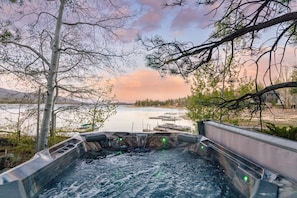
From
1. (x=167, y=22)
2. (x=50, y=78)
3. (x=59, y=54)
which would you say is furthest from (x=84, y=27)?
(x=167, y=22)

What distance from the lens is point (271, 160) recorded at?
6.23 ft

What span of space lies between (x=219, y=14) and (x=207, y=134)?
221 cm

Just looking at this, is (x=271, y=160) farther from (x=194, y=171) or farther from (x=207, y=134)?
(x=207, y=134)

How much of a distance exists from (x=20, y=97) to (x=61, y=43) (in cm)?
128

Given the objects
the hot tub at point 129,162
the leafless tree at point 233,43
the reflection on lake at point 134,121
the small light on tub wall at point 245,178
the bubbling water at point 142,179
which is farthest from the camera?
the reflection on lake at point 134,121

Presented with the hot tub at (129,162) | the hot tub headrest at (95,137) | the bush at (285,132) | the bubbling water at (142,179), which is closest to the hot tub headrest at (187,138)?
the hot tub at (129,162)

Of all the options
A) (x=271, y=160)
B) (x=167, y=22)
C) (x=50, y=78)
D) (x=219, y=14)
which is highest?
(x=167, y=22)

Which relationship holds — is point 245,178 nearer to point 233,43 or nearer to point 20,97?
point 233,43

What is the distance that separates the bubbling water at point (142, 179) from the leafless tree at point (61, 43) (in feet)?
5.39

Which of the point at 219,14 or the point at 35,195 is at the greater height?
the point at 219,14

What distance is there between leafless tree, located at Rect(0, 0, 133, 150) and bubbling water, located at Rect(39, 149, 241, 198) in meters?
1.64

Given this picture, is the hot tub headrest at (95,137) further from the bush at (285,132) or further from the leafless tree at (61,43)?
the bush at (285,132)

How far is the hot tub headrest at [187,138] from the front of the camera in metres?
3.61

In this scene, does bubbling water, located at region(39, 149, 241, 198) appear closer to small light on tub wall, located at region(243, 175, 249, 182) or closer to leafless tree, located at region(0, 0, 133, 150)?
small light on tub wall, located at region(243, 175, 249, 182)
